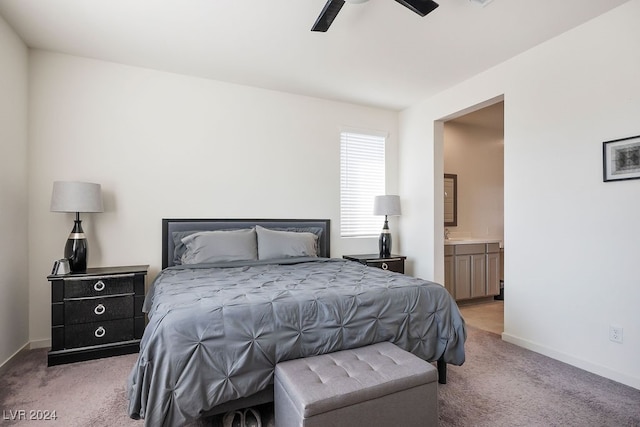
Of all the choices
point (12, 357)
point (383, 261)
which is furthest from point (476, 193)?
point (12, 357)

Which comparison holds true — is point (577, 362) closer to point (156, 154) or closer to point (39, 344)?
point (156, 154)

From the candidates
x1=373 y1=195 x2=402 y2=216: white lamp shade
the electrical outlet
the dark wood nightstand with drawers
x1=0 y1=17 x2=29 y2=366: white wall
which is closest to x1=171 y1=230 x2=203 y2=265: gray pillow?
the dark wood nightstand with drawers

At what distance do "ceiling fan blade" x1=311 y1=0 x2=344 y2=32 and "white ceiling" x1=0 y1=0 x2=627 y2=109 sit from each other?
263 millimetres

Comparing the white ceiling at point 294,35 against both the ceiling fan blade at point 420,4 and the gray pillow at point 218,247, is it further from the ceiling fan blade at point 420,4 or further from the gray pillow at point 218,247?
the gray pillow at point 218,247

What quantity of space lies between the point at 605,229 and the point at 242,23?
3.22 meters

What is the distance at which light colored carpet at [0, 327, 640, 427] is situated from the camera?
1.95 m

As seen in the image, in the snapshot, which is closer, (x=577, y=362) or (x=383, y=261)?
(x=577, y=362)

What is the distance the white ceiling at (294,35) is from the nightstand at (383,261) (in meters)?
2.07

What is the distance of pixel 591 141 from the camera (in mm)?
2654

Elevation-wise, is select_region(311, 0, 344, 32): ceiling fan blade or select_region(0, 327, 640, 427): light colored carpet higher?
select_region(311, 0, 344, 32): ceiling fan blade

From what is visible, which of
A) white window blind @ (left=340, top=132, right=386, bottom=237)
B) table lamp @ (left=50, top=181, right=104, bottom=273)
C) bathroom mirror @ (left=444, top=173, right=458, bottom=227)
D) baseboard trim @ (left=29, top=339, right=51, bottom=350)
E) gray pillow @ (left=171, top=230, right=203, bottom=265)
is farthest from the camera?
bathroom mirror @ (left=444, top=173, right=458, bottom=227)

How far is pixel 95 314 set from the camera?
2.80m

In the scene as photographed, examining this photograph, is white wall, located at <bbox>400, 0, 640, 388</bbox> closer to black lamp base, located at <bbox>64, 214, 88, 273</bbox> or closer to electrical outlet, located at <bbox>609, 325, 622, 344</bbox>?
electrical outlet, located at <bbox>609, 325, 622, 344</bbox>

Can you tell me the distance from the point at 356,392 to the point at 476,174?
188 inches
